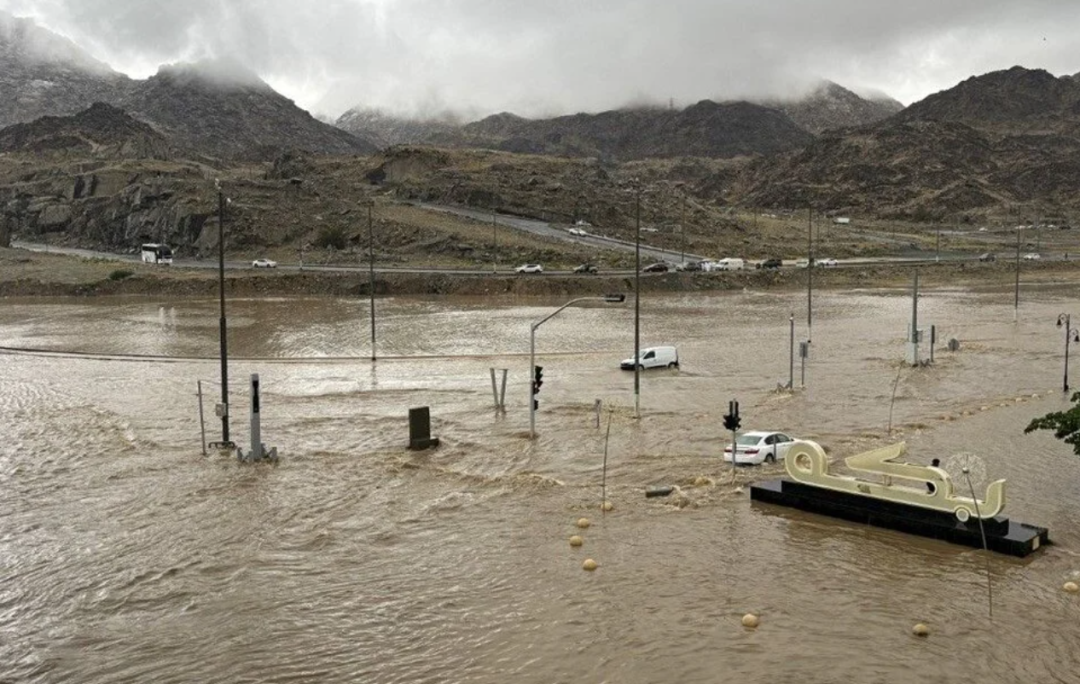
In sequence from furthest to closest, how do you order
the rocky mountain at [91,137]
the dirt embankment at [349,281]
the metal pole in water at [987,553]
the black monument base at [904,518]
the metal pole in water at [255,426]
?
the rocky mountain at [91,137] → the dirt embankment at [349,281] → the metal pole in water at [255,426] → the black monument base at [904,518] → the metal pole in water at [987,553]

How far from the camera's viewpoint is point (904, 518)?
751 inches

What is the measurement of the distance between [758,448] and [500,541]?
334 inches

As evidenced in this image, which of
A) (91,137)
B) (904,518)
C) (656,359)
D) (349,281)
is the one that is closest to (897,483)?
(904,518)

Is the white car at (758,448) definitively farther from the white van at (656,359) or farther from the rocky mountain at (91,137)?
the rocky mountain at (91,137)

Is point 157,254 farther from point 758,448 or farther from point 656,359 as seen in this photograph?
point 758,448

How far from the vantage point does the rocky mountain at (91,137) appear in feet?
554

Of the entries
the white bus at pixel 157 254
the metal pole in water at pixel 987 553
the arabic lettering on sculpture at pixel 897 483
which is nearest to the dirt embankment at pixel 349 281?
the white bus at pixel 157 254

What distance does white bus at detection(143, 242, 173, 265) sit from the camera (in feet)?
325

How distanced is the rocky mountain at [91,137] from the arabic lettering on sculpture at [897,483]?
161391 mm

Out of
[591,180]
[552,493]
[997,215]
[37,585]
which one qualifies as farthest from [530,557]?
[997,215]

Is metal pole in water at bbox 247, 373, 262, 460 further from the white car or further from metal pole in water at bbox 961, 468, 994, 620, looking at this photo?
metal pole in water at bbox 961, 468, 994, 620

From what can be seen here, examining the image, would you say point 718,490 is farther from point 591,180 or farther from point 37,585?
point 591,180

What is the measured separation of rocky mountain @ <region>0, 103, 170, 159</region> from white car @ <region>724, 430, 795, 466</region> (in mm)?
157687

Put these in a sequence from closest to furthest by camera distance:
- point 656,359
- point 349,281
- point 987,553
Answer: point 987,553, point 656,359, point 349,281
